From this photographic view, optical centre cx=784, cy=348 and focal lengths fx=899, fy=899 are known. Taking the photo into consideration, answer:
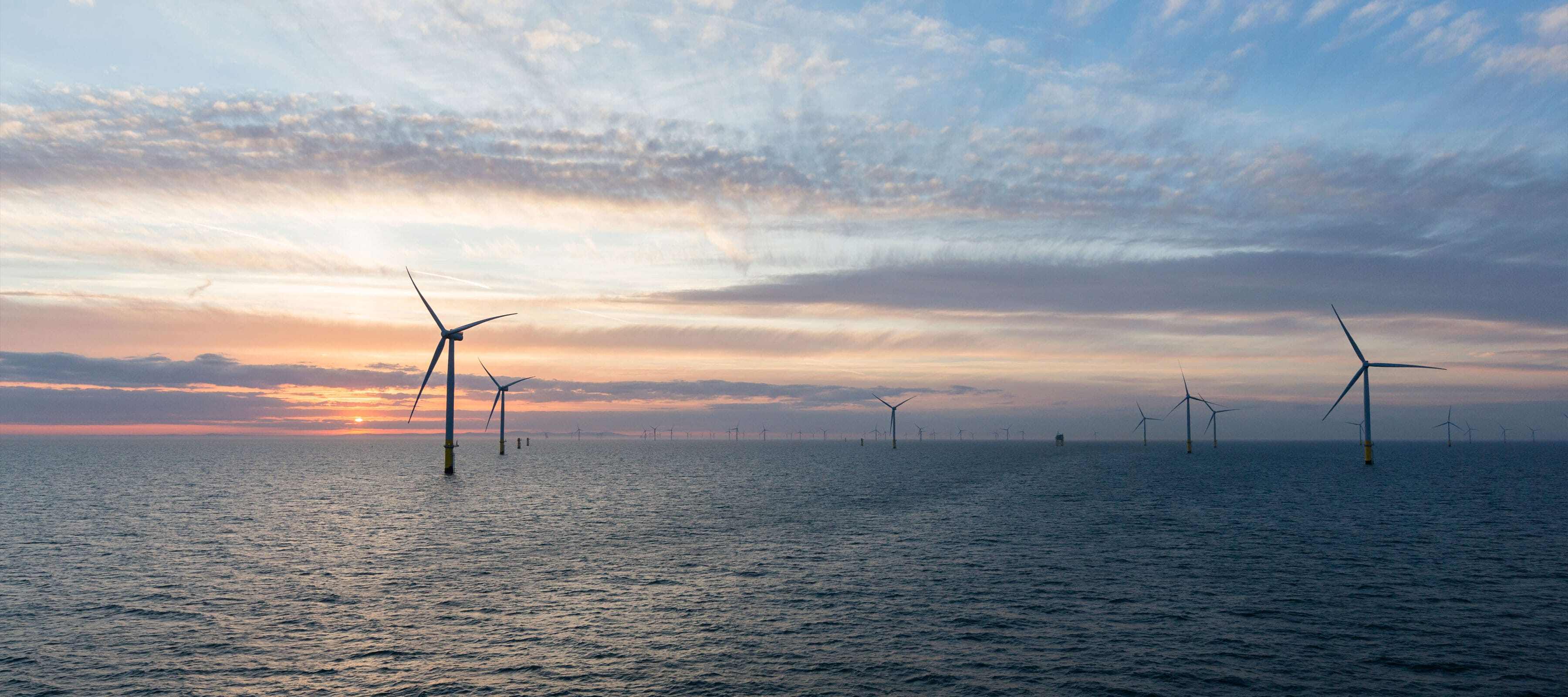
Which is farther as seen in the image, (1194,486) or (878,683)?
(1194,486)

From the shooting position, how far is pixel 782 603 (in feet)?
156

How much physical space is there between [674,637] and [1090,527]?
56.3 meters

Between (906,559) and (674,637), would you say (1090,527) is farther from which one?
(674,637)

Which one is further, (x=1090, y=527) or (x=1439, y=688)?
(x=1090, y=527)

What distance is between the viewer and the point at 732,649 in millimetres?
38000

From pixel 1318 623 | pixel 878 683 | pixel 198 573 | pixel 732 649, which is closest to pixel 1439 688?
pixel 1318 623

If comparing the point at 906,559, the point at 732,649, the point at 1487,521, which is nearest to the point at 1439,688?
the point at 732,649

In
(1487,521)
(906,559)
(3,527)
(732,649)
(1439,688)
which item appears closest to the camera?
(1439,688)

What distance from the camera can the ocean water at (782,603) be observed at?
34219mm

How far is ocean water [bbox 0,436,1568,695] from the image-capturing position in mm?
34219

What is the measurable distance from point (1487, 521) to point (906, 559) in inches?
2626

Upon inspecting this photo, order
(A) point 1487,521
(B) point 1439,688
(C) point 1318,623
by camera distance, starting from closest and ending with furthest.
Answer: (B) point 1439,688
(C) point 1318,623
(A) point 1487,521

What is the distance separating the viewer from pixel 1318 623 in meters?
42.8

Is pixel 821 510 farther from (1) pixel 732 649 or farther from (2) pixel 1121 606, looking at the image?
(1) pixel 732 649
